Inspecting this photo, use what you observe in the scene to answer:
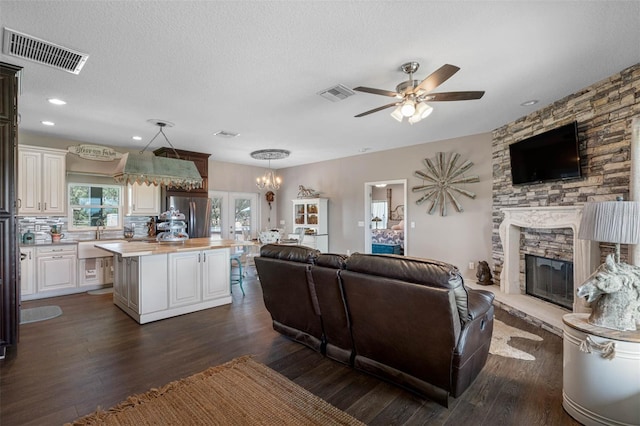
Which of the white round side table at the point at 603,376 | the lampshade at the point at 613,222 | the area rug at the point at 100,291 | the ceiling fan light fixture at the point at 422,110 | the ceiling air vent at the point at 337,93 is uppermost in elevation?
the ceiling air vent at the point at 337,93

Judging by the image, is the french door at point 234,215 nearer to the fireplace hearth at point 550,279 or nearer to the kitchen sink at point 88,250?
the kitchen sink at point 88,250

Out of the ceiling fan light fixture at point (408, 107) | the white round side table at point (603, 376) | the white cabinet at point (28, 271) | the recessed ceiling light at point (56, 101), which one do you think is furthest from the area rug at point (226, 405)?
the white cabinet at point (28, 271)

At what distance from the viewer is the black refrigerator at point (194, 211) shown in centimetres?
602

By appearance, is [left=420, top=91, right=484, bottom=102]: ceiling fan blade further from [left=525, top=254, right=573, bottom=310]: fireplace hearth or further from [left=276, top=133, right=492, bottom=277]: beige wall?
[left=276, top=133, right=492, bottom=277]: beige wall

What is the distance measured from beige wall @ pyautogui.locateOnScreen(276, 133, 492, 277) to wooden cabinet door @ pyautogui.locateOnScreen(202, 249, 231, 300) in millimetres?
3415

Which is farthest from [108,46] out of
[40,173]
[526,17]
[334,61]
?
[40,173]

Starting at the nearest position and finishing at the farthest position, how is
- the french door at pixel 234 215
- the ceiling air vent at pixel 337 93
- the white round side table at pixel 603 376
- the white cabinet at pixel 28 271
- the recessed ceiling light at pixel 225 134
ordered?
the white round side table at pixel 603 376, the ceiling air vent at pixel 337 93, the white cabinet at pixel 28 271, the recessed ceiling light at pixel 225 134, the french door at pixel 234 215

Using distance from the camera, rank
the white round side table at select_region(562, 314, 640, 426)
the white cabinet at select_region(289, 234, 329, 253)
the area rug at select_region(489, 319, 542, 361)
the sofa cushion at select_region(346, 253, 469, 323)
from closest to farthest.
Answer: the white round side table at select_region(562, 314, 640, 426)
the sofa cushion at select_region(346, 253, 469, 323)
the area rug at select_region(489, 319, 542, 361)
the white cabinet at select_region(289, 234, 329, 253)

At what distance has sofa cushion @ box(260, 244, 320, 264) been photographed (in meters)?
2.68

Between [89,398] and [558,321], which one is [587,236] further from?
[89,398]

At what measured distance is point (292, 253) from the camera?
9.28 ft

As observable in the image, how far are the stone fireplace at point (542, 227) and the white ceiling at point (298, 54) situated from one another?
4.44ft

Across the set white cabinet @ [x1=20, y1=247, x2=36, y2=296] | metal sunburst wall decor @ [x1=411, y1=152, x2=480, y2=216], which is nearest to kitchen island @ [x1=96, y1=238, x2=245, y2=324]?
white cabinet @ [x1=20, y1=247, x2=36, y2=296]

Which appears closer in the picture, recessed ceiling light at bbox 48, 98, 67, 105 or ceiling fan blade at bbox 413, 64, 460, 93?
ceiling fan blade at bbox 413, 64, 460, 93
